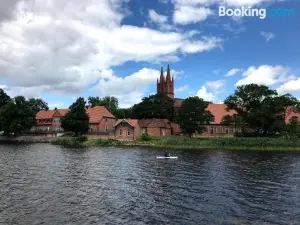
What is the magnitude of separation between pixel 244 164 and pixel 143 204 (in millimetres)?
25896

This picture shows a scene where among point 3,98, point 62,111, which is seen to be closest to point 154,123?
point 62,111

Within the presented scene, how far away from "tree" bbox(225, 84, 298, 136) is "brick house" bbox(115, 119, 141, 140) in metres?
29.4

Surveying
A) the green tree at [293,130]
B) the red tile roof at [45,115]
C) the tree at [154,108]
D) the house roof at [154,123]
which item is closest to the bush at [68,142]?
the house roof at [154,123]

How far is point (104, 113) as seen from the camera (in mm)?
115875

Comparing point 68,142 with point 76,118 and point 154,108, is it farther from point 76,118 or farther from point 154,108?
point 154,108

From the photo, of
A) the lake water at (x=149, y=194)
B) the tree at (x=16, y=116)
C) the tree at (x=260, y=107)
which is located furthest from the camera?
the tree at (x=16, y=116)

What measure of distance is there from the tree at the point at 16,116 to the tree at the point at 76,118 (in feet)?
65.6

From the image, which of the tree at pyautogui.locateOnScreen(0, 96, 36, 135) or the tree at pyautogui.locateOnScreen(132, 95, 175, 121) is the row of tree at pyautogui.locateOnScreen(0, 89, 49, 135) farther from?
the tree at pyautogui.locateOnScreen(132, 95, 175, 121)

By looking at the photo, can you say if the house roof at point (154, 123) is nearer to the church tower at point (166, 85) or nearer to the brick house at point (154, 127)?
the brick house at point (154, 127)

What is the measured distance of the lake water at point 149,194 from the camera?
2098 centimetres

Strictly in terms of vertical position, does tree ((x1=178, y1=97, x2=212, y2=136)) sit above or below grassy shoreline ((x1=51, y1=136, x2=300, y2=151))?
above

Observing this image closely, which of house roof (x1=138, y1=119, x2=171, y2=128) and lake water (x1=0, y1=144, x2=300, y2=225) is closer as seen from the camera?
lake water (x1=0, y1=144, x2=300, y2=225)

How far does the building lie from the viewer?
367 feet

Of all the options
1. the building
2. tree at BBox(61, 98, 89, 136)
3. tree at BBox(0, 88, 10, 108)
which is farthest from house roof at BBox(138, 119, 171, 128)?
tree at BBox(0, 88, 10, 108)
